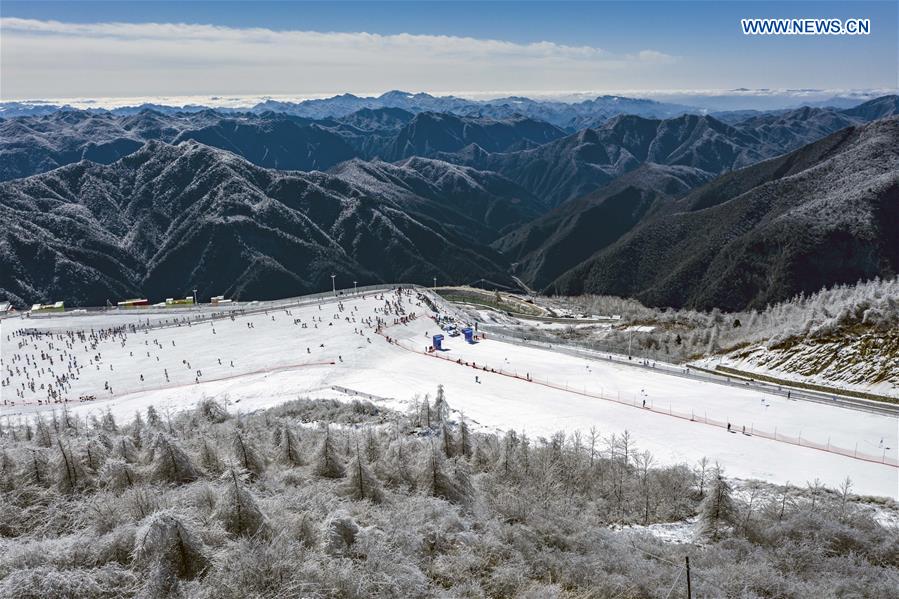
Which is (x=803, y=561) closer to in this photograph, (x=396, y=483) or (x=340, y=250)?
(x=396, y=483)

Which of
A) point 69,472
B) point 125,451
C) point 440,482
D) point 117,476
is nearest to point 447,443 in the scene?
point 440,482

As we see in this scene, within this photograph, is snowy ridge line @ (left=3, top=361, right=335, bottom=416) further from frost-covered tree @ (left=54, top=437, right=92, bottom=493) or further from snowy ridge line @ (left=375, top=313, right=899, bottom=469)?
frost-covered tree @ (left=54, top=437, right=92, bottom=493)

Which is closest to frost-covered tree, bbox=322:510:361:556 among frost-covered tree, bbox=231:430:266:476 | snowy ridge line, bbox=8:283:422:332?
frost-covered tree, bbox=231:430:266:476

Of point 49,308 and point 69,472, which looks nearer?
point 69,472

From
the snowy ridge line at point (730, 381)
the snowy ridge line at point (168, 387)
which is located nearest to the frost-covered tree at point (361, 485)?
the snowy ridge line at point (168, 387)

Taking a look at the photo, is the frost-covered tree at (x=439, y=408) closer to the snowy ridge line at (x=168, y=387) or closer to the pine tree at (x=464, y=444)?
the pine tree at (x=464, y=444)

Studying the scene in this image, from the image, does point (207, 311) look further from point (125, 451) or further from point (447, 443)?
point (447, 443)
